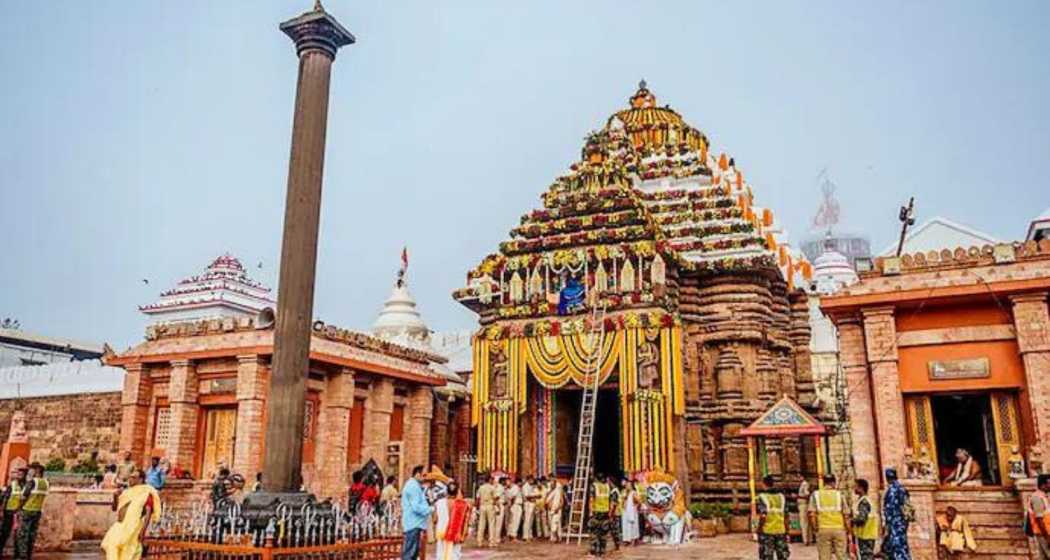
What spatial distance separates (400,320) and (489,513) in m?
17.5

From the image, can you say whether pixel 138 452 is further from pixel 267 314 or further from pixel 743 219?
pixel 743 219

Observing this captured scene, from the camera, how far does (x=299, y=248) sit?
1093cm

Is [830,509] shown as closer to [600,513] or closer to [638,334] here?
[600,513]

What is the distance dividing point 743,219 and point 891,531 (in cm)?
1372

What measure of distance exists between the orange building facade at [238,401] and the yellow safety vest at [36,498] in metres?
A: 4.66

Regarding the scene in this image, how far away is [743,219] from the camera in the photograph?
23.9 m

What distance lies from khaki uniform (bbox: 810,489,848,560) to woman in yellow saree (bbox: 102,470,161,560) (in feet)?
26.7

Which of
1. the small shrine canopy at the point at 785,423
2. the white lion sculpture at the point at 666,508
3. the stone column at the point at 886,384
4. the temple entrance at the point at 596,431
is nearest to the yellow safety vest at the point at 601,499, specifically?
the white lion sculpture at the point at 666,508

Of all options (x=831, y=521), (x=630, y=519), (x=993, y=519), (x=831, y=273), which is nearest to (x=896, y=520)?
(x=831, y=521)

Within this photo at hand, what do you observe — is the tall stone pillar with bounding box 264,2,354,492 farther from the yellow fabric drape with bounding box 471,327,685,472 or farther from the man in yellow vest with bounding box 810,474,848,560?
the yellow fabric drape with bounding box 471,327,685,472

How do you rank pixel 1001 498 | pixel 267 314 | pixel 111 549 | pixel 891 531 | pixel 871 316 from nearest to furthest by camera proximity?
pixel 111 549, pixel 891 531, pixel 1001 498, pixel 871 316, pixel 267 314

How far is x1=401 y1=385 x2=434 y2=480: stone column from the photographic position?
22297 millimetres

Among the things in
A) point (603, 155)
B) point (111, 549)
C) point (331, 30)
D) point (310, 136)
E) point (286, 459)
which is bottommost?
point (111, 549)

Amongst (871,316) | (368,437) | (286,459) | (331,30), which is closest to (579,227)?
(368,437)
